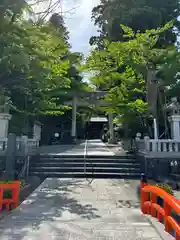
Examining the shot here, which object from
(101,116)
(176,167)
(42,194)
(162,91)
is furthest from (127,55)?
(101,116)

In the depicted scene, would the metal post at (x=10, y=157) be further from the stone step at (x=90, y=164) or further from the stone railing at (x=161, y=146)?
the stone railing at (x=161, y=146)

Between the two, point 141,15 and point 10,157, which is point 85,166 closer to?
point 10,157

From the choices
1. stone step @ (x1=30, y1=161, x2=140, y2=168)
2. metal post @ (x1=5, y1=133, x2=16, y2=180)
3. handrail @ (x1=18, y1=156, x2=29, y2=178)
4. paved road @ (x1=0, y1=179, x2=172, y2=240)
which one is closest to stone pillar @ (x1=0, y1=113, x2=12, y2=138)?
handrail @ (x1=18, y1=156, x2=29, y2=178)

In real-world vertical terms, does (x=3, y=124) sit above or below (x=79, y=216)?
above

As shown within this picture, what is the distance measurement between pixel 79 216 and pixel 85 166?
4465mm

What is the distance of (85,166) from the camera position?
8.89 m

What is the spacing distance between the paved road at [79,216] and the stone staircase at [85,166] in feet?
4.69

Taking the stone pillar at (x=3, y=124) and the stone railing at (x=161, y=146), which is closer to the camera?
the stone railing at (x=161, y=146)

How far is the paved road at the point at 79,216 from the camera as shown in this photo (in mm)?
3516

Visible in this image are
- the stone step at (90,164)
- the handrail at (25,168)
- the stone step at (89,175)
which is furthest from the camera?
the stone step at (90,164)

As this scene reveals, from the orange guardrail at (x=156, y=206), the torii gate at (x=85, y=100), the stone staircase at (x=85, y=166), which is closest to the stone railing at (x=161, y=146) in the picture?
the stone staircase at (x=85, y=166)

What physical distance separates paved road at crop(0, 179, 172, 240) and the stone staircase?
143 centimetres

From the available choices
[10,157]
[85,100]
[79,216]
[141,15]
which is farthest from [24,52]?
[141,15]

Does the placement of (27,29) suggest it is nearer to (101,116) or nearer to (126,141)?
(126,141)
